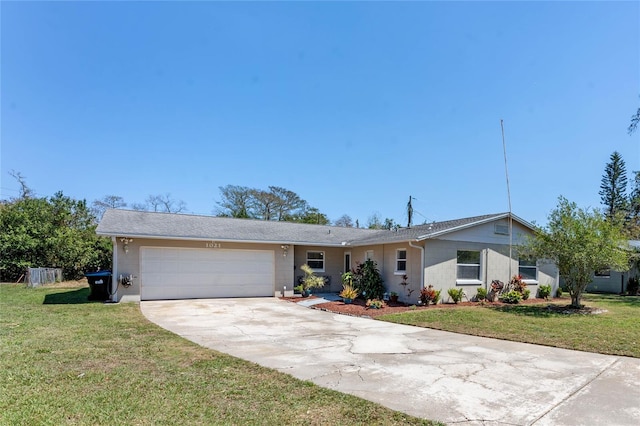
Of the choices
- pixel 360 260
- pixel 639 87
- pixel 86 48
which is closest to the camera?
pixel 86 48

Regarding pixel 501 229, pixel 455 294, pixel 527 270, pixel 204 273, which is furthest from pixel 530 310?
pixel 204 273

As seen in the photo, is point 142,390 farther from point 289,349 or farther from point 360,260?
point 360,260

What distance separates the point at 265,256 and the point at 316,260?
9.41 feet

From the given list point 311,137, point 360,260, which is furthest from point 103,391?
point 311,137

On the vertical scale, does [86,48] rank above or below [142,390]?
above

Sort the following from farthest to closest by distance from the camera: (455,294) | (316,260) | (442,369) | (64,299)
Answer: (316,260) < (64,299) < (455,294) < (442,369)

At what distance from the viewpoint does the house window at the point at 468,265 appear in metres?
14.5

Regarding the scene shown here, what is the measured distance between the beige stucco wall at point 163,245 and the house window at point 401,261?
4779 mm

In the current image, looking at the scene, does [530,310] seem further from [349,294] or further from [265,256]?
[265,256]

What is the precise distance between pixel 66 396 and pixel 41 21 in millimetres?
11193

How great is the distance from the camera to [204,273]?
15.1m

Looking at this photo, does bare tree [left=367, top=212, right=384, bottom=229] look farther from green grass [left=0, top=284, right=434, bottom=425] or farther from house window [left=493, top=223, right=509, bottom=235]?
green grass [left=0, top=284, right=434, bottom=425]

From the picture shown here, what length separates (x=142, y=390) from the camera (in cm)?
439

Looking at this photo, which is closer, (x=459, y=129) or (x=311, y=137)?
(x=459, y=129)
